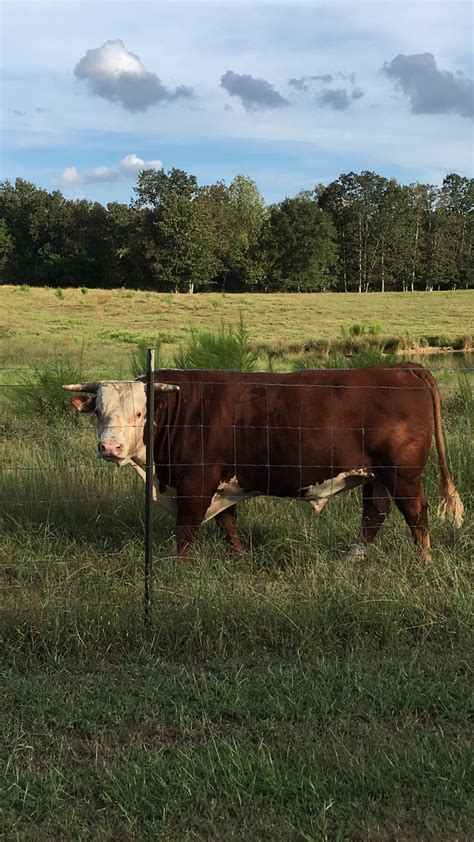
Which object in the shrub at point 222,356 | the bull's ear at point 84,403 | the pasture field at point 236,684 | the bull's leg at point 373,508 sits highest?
the shrub at point 222,356

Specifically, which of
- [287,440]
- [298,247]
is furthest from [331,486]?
[298,247]

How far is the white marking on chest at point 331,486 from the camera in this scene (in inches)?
235

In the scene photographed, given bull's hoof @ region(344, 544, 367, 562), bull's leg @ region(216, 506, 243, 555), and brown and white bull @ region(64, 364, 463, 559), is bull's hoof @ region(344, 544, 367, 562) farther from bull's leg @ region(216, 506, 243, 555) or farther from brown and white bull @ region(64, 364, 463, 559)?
bull's leg @ region(216, 506, 243, 555)

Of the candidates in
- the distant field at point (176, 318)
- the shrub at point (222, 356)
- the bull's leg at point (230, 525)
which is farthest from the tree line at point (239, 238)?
the bull's leg at point (230, 525)

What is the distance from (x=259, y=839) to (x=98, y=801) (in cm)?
67

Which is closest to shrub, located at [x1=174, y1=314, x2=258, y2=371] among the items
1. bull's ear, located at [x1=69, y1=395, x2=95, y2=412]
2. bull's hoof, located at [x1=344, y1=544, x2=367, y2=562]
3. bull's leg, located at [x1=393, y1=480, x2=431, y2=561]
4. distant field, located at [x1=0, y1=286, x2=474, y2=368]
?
bull's ear, located at [x1=69, y1=395, x2=95, y2=412]

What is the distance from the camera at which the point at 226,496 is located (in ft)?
19.7

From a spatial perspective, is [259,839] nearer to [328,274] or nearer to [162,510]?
[162,510]

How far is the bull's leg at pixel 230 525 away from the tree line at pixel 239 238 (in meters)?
58.0

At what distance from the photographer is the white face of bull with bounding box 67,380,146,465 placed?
5383 millimetres

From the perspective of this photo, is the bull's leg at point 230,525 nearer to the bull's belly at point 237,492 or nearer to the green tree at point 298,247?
the bull's belly at point 237,492

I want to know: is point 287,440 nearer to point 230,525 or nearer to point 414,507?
point 230,525

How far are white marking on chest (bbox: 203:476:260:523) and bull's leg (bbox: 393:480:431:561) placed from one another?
1078mm

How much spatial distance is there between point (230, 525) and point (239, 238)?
67.4 metres
